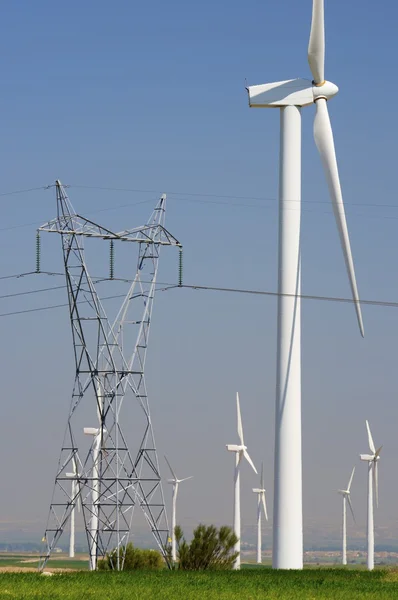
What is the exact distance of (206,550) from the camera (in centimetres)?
5369

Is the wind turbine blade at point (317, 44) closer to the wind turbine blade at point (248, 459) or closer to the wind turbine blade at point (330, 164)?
the wind turbine blade at point (330, 164)

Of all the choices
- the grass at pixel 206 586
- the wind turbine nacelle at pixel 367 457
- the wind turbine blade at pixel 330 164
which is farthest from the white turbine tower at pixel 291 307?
the wind turbine nacelle at pixel 367 457

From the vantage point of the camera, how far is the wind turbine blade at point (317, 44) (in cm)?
4788

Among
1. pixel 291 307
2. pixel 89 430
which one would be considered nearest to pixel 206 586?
pixel 291 307

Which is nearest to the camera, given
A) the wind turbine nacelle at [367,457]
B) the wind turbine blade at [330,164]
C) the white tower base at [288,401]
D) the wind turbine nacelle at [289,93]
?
the white tower base at [288,401]

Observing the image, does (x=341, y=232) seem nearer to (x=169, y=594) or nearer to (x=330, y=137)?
(x=330, y=137)

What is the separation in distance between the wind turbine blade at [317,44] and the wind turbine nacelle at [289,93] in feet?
1.36

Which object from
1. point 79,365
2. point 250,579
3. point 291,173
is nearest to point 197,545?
point 79,365

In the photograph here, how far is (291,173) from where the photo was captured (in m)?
47.8

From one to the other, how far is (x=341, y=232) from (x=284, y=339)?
15.9 feet

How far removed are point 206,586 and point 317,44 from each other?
73.7 feet

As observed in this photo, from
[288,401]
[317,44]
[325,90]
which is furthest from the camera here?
[325,90]

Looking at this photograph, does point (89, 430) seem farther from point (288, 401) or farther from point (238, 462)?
point (288, 401)

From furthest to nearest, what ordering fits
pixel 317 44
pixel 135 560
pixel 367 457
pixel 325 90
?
pixel 367 457 → pixel 135 560 → pixel 325 90 → pixel 317 44
